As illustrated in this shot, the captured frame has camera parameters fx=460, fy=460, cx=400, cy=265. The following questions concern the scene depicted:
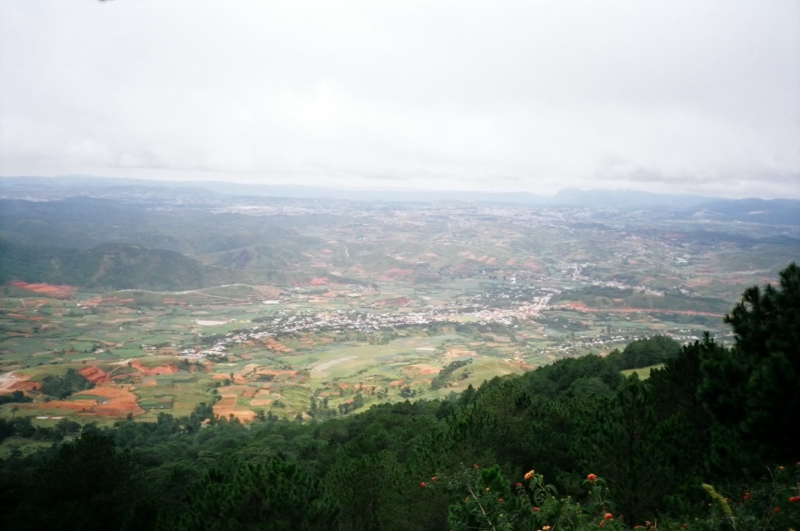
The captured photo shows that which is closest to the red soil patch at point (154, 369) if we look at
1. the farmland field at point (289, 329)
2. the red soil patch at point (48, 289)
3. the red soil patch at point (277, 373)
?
the farmland field at point (289, 329)

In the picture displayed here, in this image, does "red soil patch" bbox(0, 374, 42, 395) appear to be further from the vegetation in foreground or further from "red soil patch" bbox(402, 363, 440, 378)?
the vegetation in foreground

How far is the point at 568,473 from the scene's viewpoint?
14.4 metres

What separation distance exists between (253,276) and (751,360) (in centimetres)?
19279

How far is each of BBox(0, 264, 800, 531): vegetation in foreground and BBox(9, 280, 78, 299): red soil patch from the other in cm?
14359

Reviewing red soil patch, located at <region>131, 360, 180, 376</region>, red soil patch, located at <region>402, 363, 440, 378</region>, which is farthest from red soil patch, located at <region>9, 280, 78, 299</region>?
red soil patch, located at <region>402, 363, 440, 378</region>

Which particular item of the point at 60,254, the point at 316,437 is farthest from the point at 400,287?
the point at 316,437

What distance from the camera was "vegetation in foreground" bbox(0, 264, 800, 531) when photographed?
6324mm

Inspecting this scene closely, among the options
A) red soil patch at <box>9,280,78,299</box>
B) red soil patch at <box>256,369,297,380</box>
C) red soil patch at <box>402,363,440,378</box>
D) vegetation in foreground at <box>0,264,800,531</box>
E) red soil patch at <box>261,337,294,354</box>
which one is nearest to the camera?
vegetation in foreground at <box>0,264,800,531</box>

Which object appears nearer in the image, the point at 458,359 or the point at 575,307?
the point at 458,359

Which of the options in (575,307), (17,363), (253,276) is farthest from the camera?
(253,276)

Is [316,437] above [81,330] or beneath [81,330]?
above

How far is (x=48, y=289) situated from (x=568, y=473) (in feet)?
557

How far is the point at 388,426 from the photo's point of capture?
126 ft

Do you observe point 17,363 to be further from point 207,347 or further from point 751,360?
point 751,360
